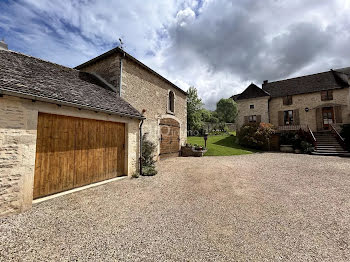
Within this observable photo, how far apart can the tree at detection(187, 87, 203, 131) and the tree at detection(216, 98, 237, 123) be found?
48.3ft

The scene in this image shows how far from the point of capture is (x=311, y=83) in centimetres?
1722

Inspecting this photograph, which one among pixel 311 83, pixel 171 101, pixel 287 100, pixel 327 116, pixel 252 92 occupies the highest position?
pixel 311 83

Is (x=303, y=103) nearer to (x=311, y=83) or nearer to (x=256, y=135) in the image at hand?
(x=311, y=83)

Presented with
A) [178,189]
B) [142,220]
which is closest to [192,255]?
[142,220]

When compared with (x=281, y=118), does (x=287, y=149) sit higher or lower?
lower

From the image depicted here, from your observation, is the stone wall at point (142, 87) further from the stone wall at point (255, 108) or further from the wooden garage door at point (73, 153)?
the stone wall at point (255, 108)

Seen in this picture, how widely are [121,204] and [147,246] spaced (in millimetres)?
1729

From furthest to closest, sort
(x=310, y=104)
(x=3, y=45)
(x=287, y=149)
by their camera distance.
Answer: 1. (x=310, y=104)
2. (x=287, y=149)
3. (x=3, y=45)

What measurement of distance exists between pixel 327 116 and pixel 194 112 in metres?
18.1

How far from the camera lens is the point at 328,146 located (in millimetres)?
12031

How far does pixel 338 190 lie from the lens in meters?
4.62

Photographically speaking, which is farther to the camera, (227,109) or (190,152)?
(227,109)

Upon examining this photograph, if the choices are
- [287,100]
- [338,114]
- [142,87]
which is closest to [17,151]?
[142,87]

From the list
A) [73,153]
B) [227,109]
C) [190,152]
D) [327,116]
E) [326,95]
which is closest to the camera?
[73,153]
